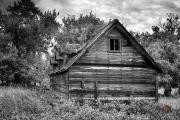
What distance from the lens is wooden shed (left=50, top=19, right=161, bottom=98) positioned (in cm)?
2127

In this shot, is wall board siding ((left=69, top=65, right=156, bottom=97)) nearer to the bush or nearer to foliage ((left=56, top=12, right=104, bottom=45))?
the bush

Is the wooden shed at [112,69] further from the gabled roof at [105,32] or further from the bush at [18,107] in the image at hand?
the bush at [18,107]

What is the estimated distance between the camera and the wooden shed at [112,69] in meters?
21.3

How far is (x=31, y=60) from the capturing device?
3033 centimetres

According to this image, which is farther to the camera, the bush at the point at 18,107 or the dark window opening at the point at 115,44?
the dark window opening at the point at 115,44

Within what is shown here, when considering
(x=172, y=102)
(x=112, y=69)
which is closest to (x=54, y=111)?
(x=112, y=69)

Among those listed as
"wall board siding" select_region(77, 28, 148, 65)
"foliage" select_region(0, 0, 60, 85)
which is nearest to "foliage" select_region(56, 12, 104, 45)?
"foliage" select_region(0, 0, 60, 85)

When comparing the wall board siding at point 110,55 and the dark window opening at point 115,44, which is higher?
the dark window opening at point 115,44

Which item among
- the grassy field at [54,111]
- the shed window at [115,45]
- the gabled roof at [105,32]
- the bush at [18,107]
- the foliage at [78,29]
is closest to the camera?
the bush at [18,107]

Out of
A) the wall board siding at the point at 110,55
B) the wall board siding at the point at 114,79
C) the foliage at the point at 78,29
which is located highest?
the foliage at the point at 78,29

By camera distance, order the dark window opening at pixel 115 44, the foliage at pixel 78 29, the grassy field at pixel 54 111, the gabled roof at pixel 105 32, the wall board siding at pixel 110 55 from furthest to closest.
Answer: the foliage at pixel 78 29 → the dark window opening at pixel 115 44 → the wall board siding at pixel 110 55 → the gabled roof at pixel 105 32 → the grassy field at pixel 54 111

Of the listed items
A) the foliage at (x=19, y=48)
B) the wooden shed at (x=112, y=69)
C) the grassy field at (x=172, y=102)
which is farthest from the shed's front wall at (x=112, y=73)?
the foliage at (x=19, y=48)

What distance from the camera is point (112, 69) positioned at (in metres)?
22.3

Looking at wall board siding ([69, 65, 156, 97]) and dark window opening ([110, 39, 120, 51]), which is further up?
dark window opening ([110, 39, 120, 51])
